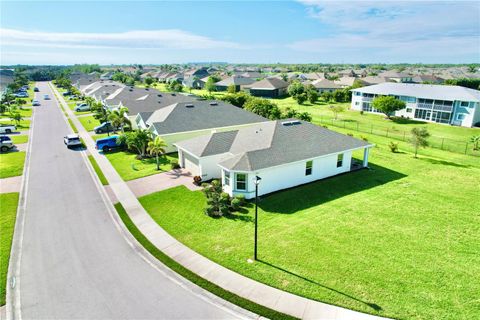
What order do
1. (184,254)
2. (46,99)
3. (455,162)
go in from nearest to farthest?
(184,254) → (455,162) → (46,99)

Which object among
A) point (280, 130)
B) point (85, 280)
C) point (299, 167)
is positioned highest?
point (280, 130)

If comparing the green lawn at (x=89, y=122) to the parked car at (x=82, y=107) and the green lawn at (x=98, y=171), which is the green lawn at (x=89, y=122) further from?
the green lawn at (x=98, y=171)

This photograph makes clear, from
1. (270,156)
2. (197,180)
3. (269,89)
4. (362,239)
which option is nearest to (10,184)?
(197,180)

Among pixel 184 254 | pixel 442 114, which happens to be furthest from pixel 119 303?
pixel 442 114

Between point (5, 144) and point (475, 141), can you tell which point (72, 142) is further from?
point (475, 141)

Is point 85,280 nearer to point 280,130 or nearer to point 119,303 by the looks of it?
point 119,303
